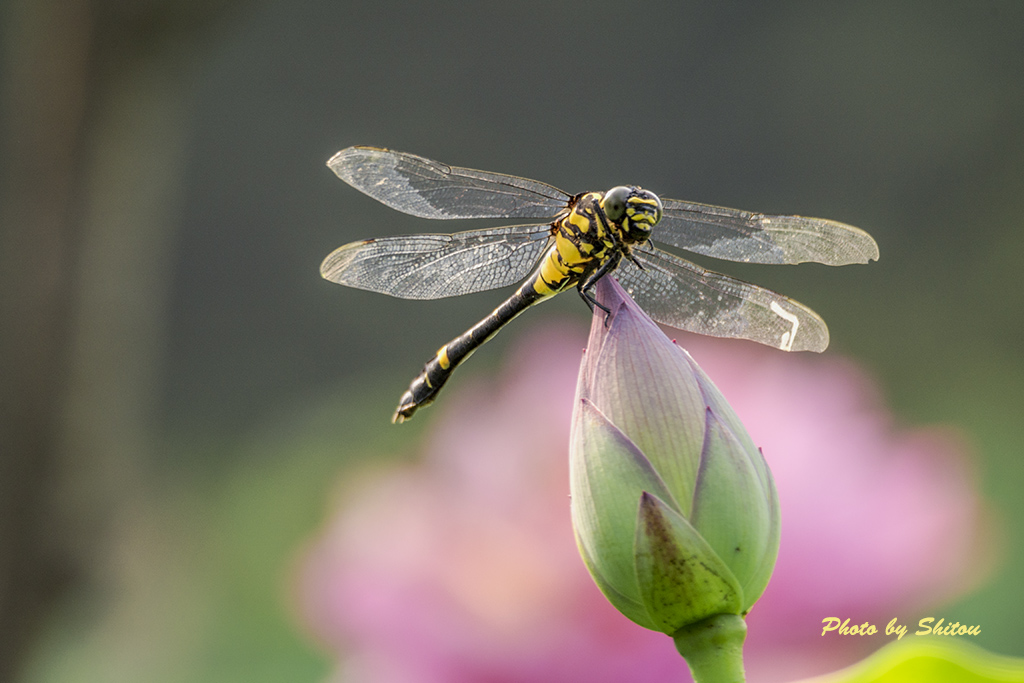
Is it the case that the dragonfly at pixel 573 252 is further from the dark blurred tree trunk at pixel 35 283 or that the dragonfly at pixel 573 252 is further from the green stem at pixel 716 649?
the dark blurred tree trunk at pixel 35 283

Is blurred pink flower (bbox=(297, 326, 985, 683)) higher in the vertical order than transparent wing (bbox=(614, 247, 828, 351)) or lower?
lower

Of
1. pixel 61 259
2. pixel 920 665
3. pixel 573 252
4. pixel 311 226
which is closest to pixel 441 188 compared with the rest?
pixel 573 252

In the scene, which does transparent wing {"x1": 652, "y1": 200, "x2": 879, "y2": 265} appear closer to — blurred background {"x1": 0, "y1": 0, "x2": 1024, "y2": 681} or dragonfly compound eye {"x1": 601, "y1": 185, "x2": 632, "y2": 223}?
dragonfly compound eye {"x1": 601, "y1": 185, "x2": 632, "y2": 223}

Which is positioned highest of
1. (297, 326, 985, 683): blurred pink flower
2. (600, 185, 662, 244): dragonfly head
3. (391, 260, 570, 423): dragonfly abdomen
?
(600, 185, 662, 244): dragonfly head

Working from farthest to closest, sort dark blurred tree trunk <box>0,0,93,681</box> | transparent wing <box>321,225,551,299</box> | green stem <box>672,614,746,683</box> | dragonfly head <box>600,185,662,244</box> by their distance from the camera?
dark blurred tree trunk <box>0,0,93,681</box>, transparent wing <box>321,225,551,299</box>, dragonfly head <box>600,185,662,244</box>, green stem <box>672,614,746,683</box>

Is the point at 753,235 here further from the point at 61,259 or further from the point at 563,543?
the point at 61,259

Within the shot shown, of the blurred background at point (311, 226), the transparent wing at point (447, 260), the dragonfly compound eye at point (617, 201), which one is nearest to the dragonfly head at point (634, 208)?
the dragonfly compound eye at point (617, 201)

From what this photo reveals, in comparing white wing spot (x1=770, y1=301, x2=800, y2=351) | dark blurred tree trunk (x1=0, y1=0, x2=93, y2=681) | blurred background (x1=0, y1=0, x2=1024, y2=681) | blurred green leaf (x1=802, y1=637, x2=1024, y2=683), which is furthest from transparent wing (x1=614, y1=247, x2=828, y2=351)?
dark blurred tree trunk (x1=0, y1=0, x2=93, y2=681)

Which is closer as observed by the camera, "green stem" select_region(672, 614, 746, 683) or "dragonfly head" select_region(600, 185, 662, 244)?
"green stem" select_region(672, 614, 746, 683)

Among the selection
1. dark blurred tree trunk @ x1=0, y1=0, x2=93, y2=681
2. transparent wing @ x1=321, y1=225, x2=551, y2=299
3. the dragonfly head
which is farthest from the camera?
dark blurred tree trunk @ x1=0, y1=0, x2=93, y2=681
